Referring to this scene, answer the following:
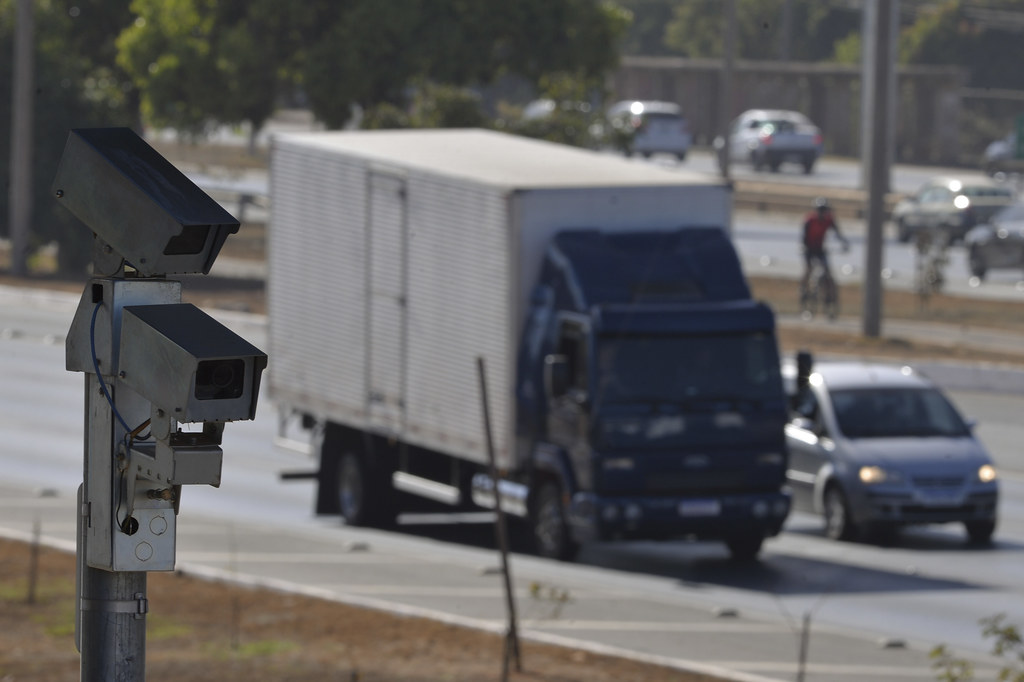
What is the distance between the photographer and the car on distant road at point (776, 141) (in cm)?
6378

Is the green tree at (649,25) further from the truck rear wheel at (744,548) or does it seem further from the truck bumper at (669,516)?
the truck bumper at (669,516)

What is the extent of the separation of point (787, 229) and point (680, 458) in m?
37.1

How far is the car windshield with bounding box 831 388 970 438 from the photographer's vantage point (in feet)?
57.1

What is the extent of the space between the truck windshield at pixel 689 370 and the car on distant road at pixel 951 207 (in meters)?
32.1

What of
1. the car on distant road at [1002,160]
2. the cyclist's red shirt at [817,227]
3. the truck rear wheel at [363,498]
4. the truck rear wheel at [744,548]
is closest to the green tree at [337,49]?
the cyclist's red shirt at [817,227]

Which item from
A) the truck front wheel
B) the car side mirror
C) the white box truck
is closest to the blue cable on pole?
the white box truck

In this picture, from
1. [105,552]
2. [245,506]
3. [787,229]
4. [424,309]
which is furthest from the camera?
[787,229]

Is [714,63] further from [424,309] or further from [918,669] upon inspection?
[918,669]

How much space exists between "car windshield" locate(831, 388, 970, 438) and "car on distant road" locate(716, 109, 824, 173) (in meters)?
46.6

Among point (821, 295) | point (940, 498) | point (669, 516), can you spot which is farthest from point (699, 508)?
point (821, 295)

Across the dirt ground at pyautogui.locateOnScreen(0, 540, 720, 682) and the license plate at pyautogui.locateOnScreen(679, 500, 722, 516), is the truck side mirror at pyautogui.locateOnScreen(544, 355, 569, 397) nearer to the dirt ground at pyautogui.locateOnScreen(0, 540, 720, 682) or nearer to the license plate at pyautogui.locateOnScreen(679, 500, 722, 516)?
the license plate at pyautogui.locateOnScreen(679, 500, 722, 516)

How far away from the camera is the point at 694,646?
38.5 ft

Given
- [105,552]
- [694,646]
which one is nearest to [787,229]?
[694,646]

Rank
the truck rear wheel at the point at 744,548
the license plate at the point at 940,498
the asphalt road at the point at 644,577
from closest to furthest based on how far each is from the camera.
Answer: the asphalt road at the point at 644,577 → the truck rear wheel at the point at 744,548 → the license plate at the point at 940,498
